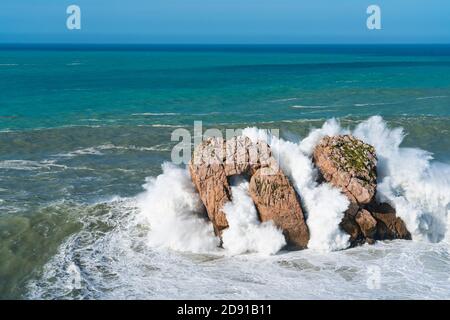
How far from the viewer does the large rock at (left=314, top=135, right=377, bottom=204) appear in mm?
16969

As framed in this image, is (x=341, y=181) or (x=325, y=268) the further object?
(x=341, y=181)

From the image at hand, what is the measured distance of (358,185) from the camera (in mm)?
16953

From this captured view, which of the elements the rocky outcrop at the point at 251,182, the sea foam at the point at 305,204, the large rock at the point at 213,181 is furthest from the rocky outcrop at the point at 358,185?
the large rock at the point at 213,181

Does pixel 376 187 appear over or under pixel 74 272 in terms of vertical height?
over

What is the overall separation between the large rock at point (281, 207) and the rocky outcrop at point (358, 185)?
A: 3.97 feet

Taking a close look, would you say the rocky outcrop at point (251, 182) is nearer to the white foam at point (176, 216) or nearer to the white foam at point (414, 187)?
the white foam at point (176, 216)

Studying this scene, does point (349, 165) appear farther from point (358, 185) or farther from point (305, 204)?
point (305, 204)

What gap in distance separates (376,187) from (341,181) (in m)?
1.04

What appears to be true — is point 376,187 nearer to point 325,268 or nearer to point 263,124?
point 325,268

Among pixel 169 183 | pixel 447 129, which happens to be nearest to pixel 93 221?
pixel 169 183

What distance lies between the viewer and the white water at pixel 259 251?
14.3m

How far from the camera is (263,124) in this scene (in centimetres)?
3659

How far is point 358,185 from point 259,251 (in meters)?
3.29

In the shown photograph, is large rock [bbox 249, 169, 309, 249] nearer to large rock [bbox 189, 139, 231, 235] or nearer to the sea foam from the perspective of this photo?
the sea foam
